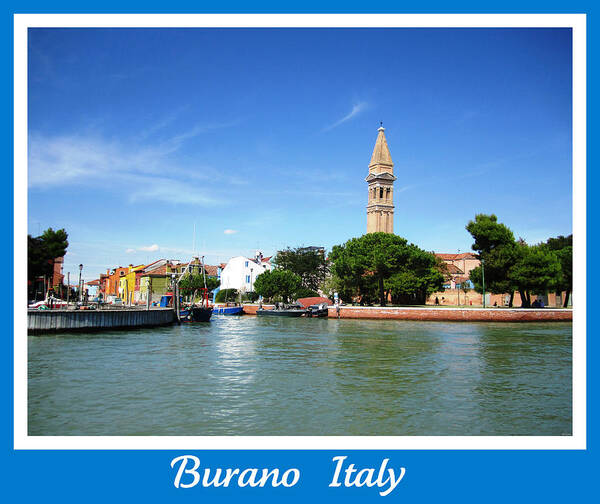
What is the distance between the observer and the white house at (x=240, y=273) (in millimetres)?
64625

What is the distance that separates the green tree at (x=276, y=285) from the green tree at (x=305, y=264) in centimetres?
731

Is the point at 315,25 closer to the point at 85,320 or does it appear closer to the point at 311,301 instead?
the point at 85,320

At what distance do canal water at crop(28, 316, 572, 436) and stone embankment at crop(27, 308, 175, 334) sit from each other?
675 centimetres

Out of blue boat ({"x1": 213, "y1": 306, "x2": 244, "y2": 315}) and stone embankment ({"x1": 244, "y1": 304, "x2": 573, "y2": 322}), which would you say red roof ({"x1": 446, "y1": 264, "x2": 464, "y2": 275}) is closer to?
blue boat ({"x1": 213, "y1": 306, "x2": 244, "y2": 315})

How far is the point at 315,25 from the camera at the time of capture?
5.45m

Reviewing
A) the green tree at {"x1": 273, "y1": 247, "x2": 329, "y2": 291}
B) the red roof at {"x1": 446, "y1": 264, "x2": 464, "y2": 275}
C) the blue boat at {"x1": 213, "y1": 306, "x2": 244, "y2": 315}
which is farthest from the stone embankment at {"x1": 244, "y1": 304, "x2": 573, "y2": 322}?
the red roof at {"x1": 446, "y1": 264, "x2": 464, "y2": 275}

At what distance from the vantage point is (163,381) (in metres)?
11.4

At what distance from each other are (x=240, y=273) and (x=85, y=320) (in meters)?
39.0

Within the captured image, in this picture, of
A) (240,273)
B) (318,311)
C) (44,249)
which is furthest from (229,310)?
(44,249)

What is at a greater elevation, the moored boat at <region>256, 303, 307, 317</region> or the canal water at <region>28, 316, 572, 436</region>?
the canal water at <region>28, 316, 572, 436</region>

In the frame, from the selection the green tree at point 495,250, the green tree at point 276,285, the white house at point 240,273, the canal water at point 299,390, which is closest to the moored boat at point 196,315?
the green tree at point 276,285

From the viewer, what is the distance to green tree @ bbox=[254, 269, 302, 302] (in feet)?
184

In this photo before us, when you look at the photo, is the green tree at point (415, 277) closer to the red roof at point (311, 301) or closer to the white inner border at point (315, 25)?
the red roof at point (311, 301)

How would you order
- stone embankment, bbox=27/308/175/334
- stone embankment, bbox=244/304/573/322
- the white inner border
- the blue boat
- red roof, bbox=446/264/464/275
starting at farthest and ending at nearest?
red roof, bbox=446/264/464/275 → the blue boat → stone embankment, bbox=244/304/573/322 → stone embankment, bbox=27/308/175/334 → the white inner border
